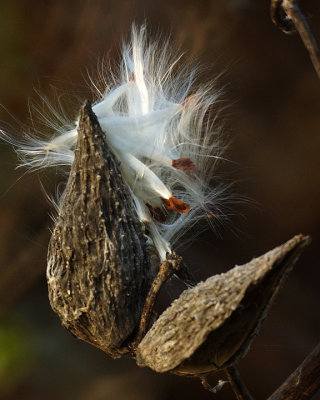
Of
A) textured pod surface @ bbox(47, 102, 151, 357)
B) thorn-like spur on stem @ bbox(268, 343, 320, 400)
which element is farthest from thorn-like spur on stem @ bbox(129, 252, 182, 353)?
thorn-like spur on stem @ bbox(268, 343, 320, 400)

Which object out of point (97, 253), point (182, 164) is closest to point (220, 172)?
point (182, 164)

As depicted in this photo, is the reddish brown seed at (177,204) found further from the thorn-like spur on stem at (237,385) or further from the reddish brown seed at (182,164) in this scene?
the thorn-like spur on stem at (237,385)

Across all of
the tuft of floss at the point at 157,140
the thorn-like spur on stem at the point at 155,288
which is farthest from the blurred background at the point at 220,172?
the thorn-like spur on stem at the point at 155,288

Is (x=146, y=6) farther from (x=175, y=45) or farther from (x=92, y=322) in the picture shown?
(x=92, y=322)

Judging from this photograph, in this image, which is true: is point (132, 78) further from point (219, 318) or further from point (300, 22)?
point (219, 318)

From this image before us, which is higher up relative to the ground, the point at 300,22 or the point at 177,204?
the point at 300,22

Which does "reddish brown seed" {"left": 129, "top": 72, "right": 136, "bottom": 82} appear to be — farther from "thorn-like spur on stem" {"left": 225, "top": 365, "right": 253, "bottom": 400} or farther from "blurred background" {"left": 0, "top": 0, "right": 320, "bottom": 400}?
"thorn-like spur on stem" {"left": 225, "top": 365, "right": 253, "bottom": 400}

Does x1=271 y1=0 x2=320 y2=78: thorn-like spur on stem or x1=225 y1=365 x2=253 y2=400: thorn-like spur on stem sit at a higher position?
x1=271 y1=0 x2=320 y2=78: thorn-like spur on stem
